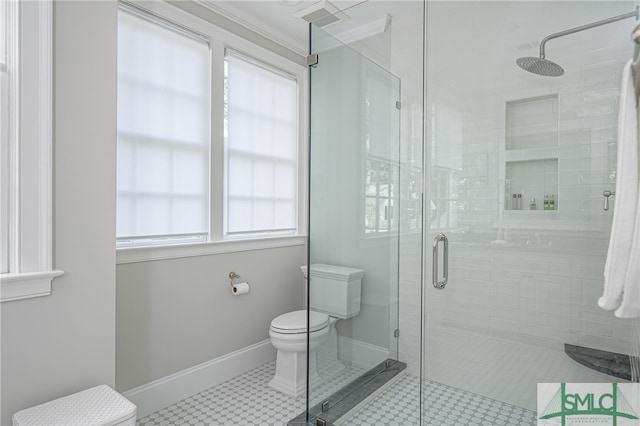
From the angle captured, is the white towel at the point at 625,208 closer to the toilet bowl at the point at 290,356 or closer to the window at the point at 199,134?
the toilet bowl at the point at 290,356

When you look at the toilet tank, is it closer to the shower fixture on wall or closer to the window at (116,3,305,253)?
the window at (116,3,305,253)

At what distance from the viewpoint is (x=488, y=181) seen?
1949 mm

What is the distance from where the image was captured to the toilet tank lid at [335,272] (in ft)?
7.57

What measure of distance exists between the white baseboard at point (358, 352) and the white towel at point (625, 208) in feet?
5.35

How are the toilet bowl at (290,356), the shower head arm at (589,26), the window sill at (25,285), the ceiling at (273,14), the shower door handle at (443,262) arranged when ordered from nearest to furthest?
1. the window sill at (25,285)
2. the shower head arm at (589,26)
3. the shower door handle at (443,262)
4. the toilet bowl at (290,356)
5. the ceiling at (273,14)

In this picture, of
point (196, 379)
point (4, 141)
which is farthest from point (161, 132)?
point (196, 379)

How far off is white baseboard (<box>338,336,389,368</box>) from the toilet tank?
0.51ft

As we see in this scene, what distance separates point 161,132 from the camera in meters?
2.30

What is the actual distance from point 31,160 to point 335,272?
1615 millimetres

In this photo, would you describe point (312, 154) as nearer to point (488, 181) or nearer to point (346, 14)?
point (346, 14)

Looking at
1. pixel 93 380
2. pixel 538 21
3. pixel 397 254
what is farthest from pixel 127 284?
pixel 538 21

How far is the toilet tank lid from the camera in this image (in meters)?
2.31

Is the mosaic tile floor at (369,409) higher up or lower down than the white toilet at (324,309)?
lower down

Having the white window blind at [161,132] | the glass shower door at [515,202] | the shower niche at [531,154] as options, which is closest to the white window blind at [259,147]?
the white window blind at [161,132]
